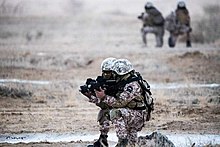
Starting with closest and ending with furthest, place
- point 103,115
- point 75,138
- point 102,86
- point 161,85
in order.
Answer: point 102,86 < point 103,115 < point 75,138 < point 161,85

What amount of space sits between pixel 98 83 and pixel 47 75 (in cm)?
1070

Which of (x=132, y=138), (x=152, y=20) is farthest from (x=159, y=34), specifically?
(x=132, y=138)

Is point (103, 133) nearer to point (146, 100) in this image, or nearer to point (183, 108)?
point (146, 100)

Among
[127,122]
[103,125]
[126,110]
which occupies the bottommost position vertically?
[103,125]

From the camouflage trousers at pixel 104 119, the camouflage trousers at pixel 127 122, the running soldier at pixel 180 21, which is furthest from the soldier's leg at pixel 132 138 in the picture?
the running soldier at pixel 180 21

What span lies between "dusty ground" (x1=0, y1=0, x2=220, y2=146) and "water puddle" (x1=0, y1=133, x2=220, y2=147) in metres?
0.38

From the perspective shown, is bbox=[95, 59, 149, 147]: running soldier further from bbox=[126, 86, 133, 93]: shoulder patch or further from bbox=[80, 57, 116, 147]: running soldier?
bbox=[80, 57, 116, 147]: running soldier

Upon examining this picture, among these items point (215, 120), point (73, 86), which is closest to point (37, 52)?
point (73, 86)

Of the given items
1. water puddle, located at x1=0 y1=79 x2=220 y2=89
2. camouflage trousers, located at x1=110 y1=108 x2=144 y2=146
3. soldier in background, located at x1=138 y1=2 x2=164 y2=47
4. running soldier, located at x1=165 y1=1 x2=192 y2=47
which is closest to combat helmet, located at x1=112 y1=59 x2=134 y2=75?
camouflage trousers, located at x1=110 y1=108 x2=144 y2=146

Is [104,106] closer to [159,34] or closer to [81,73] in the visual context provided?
[81,73]

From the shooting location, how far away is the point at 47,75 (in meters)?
20.3

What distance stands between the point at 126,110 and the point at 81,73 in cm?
1147

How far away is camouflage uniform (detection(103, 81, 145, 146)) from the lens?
954 cm

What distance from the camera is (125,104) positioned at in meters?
9.59
